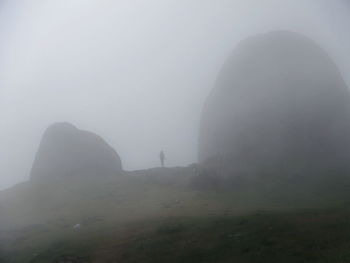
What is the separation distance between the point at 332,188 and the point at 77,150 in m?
45.3

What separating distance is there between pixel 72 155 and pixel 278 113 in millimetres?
39366

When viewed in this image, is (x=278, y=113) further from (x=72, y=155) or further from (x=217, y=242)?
(x=72, y=155)

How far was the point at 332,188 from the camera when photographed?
35469 mm

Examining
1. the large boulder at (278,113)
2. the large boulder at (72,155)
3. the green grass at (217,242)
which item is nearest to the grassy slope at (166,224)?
the green grass at (217,242)

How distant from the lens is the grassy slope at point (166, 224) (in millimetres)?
16189

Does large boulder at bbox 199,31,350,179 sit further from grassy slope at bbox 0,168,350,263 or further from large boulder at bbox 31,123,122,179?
large boulder at bbox 31,123,122,179

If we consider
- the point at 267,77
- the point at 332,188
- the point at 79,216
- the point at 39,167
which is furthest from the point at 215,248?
the point at 39,167

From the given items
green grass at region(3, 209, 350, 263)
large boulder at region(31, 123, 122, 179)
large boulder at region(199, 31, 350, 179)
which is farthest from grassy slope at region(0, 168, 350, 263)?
large boulder at region(31, 123, 122, 179)

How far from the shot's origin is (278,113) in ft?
165

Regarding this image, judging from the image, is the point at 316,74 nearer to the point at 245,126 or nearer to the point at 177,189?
the point at 245,126

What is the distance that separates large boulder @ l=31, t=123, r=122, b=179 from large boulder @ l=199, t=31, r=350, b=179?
64.0ft

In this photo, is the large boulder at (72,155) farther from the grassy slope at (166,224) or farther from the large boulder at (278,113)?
the large boulder at (278,113)

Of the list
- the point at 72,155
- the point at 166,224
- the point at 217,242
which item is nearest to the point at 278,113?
the point at 166,224

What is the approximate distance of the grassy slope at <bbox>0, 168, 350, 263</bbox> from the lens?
1619 centimetres
